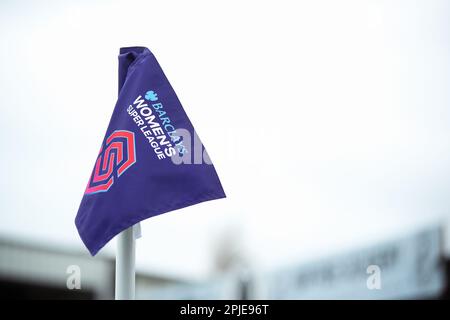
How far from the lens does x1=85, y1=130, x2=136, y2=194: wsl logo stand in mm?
4691

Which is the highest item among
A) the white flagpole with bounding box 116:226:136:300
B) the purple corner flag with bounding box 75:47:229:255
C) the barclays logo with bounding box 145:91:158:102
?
the barclays logo with bounding box 145:91:158:102

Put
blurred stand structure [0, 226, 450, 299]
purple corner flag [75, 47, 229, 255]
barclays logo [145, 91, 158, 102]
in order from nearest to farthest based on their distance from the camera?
purple corner flag [75, 47, 229, 255], barclays logo [145, 91, 158, 102], blurred stand structure [0, 226, 450, 299]

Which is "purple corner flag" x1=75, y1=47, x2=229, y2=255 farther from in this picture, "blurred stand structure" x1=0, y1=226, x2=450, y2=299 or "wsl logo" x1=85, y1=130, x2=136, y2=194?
"blurred stand structure" x1=0, y1=226, x2=450, y2=299

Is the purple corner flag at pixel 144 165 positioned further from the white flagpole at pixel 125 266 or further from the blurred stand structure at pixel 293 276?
the blurred stand structure at pixel 293 276

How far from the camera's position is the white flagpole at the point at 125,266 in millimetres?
4609

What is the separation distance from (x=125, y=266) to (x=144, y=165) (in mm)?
539

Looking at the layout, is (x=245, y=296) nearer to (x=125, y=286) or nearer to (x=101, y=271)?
(x=101, y=271)

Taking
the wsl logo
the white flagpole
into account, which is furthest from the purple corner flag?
the white flagpole

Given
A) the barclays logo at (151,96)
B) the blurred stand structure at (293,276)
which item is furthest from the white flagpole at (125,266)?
the blurred stand structure at (293,276)

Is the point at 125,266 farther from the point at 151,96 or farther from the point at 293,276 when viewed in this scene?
the point at 293,276

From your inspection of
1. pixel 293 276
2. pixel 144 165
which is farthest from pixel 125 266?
pixel 293 276

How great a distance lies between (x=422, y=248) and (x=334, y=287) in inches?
112
